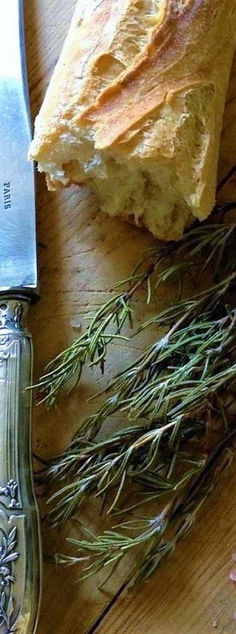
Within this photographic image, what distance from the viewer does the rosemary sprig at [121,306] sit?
1.40 m

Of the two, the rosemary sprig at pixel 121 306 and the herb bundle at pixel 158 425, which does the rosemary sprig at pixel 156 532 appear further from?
the rosemary sprig at pixel 121 306

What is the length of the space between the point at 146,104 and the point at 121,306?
315mm

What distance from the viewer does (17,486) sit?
1.36 metres

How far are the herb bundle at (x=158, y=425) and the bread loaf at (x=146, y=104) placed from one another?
97 millimetres

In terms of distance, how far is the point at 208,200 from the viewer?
142 centimetres

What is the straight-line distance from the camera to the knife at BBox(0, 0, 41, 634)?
4.31 ft

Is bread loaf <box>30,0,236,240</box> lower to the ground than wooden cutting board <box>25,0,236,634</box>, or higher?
higher

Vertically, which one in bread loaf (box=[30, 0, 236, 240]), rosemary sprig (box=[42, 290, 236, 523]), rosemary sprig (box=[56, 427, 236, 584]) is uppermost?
bread loaf (box=[30, 0, 236, 240])

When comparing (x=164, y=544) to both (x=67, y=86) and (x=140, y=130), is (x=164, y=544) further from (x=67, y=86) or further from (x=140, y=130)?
(x=67, y=86)

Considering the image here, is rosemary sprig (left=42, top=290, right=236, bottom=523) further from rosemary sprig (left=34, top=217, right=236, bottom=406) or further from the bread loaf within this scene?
the bread loaf

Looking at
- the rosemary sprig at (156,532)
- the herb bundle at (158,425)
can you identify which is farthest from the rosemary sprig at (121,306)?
the rosemary sprig at (156,532)

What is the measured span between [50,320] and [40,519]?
347 mm

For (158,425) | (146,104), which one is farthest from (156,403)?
(146,104)

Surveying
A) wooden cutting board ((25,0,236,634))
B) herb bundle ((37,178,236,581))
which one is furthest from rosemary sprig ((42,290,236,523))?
wooden cutting board ((25,0,236,634))
